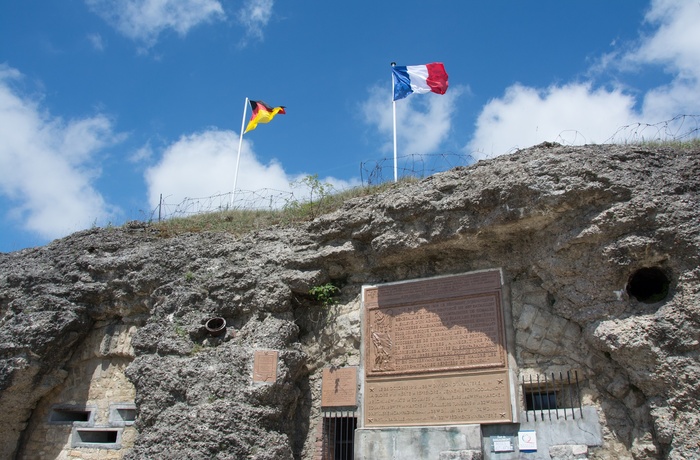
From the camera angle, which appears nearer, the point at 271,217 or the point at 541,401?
the point at 541,401

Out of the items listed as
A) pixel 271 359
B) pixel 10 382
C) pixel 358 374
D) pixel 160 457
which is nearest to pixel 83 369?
pixel 10 382

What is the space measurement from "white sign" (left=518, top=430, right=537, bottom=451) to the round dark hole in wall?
2270 mm

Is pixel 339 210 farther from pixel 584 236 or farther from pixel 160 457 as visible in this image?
pixel 160 457

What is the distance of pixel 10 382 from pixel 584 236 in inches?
385

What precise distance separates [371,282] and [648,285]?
13.4 ft

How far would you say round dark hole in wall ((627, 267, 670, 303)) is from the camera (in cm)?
822

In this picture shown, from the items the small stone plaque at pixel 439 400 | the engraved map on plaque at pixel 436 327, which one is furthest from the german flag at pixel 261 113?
the small stone plaque at pixel 439 400

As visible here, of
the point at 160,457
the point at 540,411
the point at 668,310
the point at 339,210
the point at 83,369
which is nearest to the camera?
the point at 668,310

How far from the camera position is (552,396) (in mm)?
8570

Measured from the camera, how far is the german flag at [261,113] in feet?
57.3

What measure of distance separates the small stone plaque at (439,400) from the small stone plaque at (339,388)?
25cm

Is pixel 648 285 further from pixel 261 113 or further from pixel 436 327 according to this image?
pixel 261 113

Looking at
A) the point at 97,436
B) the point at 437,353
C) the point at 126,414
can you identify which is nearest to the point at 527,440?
the point at 437,353

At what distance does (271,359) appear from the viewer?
967 cm
